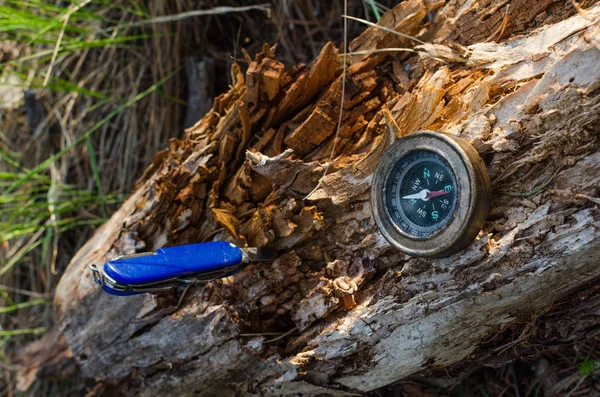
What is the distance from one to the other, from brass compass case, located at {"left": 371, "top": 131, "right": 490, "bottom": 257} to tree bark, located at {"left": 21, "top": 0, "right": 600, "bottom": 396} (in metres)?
0.13

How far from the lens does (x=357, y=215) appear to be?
8.04 ft

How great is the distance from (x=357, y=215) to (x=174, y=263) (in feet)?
2.67

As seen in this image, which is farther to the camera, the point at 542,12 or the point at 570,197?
the point at 542,12

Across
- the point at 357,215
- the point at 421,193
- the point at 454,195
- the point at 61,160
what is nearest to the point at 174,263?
the point at 357,215

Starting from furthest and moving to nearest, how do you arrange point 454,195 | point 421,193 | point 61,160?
point 61,160 < point 421,193 < point 454,195

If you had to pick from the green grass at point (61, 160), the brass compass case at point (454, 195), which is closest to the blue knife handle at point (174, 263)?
the brass compass case at point (454, 195)

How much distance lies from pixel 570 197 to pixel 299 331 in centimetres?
132

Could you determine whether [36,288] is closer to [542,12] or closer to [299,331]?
[299,331]

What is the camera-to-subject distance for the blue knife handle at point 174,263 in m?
2.26

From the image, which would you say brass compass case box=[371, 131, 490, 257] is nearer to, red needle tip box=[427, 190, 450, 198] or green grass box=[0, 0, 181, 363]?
red needle tip box=[427, 190, 450, 198]

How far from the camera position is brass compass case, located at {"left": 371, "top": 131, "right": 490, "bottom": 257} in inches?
77.3

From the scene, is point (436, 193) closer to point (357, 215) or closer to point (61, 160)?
point (357, 215)

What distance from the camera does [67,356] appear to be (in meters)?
3.58

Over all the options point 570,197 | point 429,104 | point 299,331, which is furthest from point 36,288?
point 570,197
